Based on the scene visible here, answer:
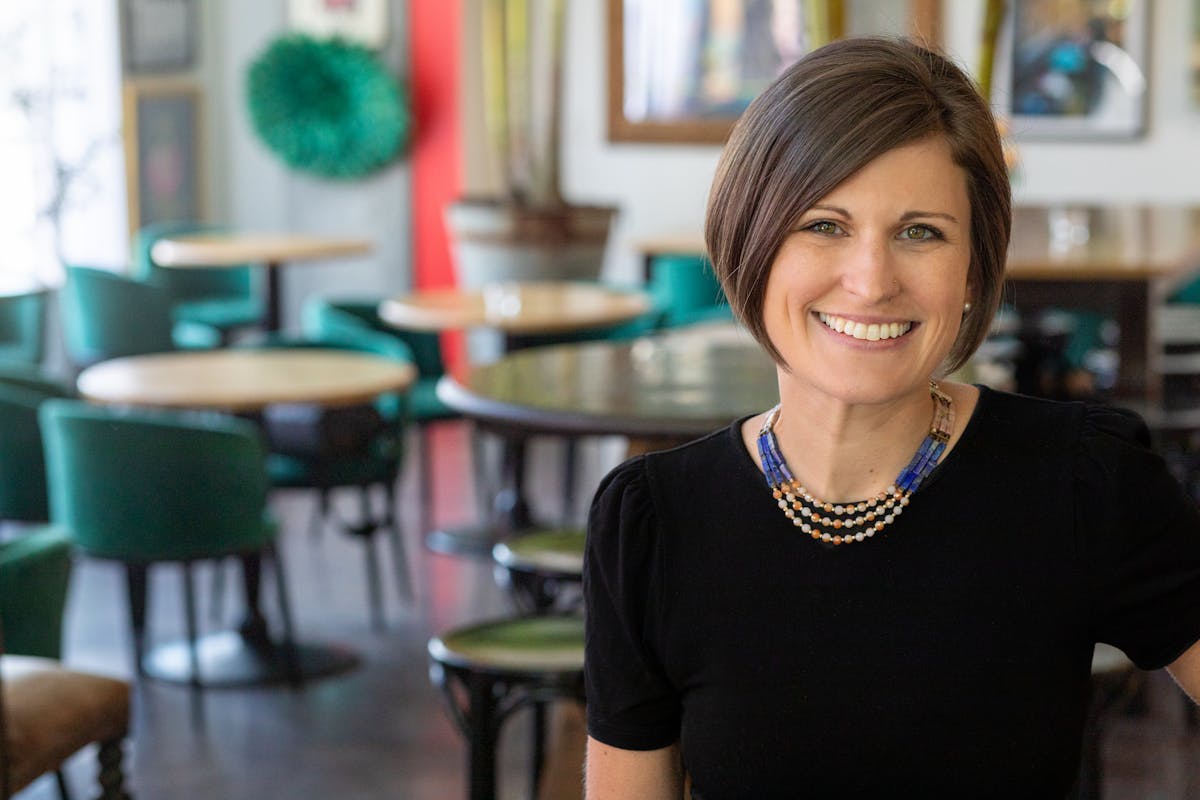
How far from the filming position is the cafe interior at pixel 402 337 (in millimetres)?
3398

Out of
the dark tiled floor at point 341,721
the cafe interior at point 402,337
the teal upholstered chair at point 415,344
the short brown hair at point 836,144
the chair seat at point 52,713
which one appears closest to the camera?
the short brown hair at point 836,144

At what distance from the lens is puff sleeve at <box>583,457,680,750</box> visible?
1.58 meters

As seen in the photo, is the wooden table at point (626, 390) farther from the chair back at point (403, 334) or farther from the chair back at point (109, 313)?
Result: the chair back at point (109, 313)

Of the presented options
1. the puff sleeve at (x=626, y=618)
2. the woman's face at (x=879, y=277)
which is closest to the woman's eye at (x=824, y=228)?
the woman's face at (x=879, y=277)

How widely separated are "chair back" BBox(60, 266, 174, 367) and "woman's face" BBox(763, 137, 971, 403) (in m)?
5.88

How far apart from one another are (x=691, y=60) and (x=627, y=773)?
7.87 meters

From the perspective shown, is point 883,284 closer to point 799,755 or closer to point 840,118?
point 840,118

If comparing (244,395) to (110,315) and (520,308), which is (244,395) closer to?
(520,308)

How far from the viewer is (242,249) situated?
25.8 ft

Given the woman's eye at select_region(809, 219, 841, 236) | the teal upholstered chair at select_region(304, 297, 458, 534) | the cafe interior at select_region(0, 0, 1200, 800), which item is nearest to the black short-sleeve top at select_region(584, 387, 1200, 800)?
the woman's eye at select_region(809, 219, 841, 236)

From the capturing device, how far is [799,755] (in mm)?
1534

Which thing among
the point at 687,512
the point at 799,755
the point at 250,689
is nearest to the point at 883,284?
the point at 687,512

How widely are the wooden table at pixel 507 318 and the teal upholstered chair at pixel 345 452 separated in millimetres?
572

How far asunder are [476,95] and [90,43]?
6.53 ft
